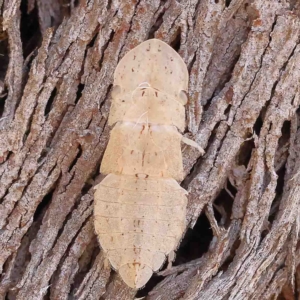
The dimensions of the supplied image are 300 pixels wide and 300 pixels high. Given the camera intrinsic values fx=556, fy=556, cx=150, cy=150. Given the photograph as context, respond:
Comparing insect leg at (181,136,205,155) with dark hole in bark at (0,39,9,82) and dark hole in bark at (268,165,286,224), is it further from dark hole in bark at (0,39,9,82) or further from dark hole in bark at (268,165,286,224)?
dark hole in bark at (0,39,9,82)

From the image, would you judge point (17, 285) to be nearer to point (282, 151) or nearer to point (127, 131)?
point (127, 131)

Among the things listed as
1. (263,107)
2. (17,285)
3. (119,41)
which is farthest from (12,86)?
(263,107)

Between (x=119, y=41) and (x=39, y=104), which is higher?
(x=119, y=41)

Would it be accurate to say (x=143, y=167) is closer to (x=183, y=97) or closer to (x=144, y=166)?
(x=144, y=166)

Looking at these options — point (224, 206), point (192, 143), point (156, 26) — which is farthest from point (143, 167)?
point (156, 26)

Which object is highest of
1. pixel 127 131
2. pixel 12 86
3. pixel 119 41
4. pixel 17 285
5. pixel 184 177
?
pixel 119 41

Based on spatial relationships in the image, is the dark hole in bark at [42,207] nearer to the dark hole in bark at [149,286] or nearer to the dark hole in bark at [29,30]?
the dark hole in bark at [149,286]
